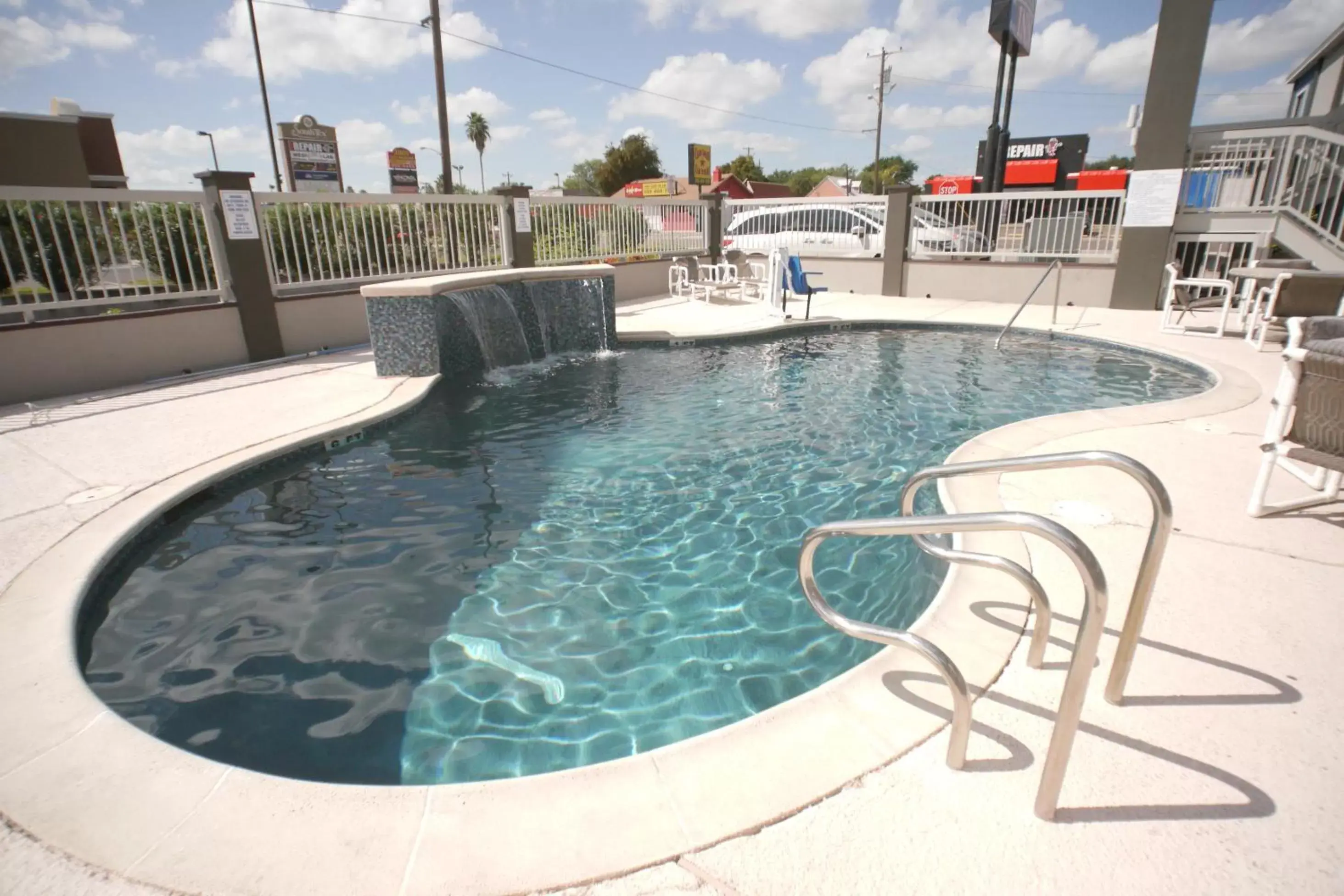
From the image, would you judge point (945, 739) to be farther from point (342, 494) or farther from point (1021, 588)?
point (342, 494)

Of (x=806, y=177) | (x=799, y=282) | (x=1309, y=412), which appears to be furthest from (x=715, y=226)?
(x=806, y=177)

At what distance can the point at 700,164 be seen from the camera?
137 feet

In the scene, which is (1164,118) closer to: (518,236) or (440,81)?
(518,236)

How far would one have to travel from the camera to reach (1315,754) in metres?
2.04

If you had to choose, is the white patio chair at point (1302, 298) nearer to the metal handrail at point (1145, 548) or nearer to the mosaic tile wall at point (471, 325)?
the metal handrail at point (1145, 548)

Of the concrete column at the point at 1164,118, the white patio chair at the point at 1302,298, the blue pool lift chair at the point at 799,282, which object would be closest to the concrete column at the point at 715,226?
the blue pool lift chair at the point at 799,282

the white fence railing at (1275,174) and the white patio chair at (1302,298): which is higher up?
the white fence railing at (1275,174)

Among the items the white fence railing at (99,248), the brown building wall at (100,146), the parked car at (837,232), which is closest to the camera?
the white fence railing at (99,248)

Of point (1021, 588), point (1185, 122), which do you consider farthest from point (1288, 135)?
point (1021, 588)

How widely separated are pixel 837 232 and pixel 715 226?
10.0 ft

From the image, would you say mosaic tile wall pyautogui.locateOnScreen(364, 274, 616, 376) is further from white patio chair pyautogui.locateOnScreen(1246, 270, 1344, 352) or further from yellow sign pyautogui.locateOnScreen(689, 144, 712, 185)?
yellow sign pyautogui.locateOnScreen(689, 144, 712, 185)

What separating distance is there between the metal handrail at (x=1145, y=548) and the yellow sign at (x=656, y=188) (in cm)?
4975

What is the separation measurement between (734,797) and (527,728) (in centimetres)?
119

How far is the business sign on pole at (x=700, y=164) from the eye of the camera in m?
40.9
